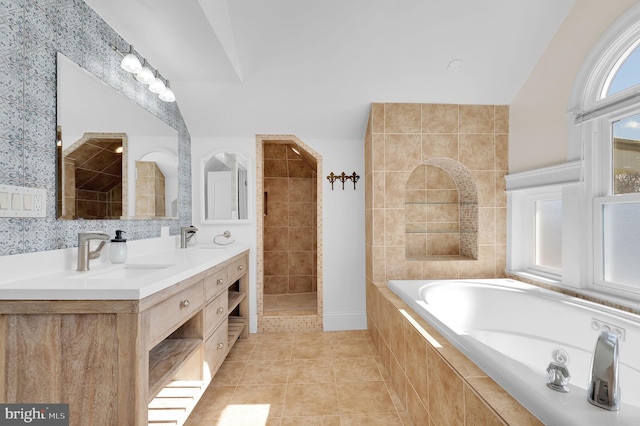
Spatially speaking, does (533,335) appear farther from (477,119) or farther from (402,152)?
(477,119)

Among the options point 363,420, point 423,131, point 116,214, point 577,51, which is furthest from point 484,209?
point 116,214

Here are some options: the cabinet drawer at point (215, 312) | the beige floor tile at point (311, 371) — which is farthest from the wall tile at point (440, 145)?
the cabinet drawer at point (215, 312)

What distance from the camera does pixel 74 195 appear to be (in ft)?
4.85

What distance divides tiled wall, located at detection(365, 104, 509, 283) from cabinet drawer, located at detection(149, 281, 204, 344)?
155cm

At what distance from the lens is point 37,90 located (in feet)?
4.23

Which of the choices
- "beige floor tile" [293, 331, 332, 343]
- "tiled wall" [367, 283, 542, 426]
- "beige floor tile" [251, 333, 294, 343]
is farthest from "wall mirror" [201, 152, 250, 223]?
"tiled wall" [367, 283, 542, 426]

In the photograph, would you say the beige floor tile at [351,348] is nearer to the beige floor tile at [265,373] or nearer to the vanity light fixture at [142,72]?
the beige floor tile at [265,373]

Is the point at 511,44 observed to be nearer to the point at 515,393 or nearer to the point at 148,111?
the point at 515,393

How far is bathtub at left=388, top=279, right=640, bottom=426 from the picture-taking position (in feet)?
2.74

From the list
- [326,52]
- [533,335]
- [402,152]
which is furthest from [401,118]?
[533,335]

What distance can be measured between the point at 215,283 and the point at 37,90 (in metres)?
1.30

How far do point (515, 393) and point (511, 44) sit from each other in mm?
2361

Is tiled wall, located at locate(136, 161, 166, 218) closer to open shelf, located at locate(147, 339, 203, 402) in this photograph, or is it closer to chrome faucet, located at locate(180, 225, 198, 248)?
chrome faucet, located at locate(180, 225, 198, 248)

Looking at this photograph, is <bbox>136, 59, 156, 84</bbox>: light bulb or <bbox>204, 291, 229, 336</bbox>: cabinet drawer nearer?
<bbox>204, 291, 229, 336</bbox>: cabinet drawer
